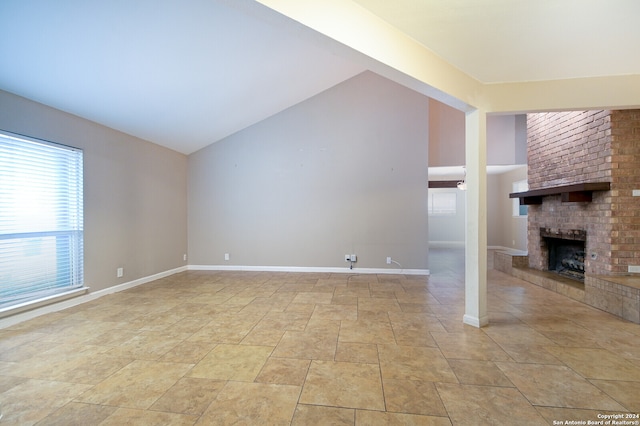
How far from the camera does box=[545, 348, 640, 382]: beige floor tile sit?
1884 mm

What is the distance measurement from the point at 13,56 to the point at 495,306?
5658 millimetres

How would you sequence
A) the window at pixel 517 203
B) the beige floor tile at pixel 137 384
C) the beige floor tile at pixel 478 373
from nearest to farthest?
1. the beige floor tile at pixel 137 384
2. the beige floor tile at pixel 478 373
3. the window at pixel 517 203

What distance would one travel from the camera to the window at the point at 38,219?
2.83 metres

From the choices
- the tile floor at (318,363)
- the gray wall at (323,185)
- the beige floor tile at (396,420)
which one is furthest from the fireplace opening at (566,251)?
the beige floor tile at (396,420)

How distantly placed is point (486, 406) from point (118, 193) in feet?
16.3

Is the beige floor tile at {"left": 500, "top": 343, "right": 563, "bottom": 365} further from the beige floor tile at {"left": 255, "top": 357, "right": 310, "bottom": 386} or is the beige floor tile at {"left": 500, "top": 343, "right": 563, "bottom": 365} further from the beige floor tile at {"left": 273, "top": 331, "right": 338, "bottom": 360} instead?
the beige floor tile at {"left": 255, "top": 357, "right": 310, "bottom": 386}

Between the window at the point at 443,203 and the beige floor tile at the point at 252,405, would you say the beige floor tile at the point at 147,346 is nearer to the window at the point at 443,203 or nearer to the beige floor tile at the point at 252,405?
the beige floor tile at the point at 252,405

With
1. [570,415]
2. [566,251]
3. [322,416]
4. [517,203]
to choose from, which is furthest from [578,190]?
[517,203]

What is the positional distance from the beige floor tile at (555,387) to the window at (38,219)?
4.78m

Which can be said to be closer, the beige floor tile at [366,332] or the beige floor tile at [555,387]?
the beige floor tile at [555,387]

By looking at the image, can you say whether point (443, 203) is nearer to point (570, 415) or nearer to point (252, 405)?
point (570, 415)

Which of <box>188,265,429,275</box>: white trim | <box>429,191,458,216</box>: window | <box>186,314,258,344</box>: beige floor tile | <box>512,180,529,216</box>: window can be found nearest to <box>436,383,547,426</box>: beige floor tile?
<box>186,314,258,344</box>: beige floor tile

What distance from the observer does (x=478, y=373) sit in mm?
1924

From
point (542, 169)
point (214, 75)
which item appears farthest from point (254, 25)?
point (542, 169)
